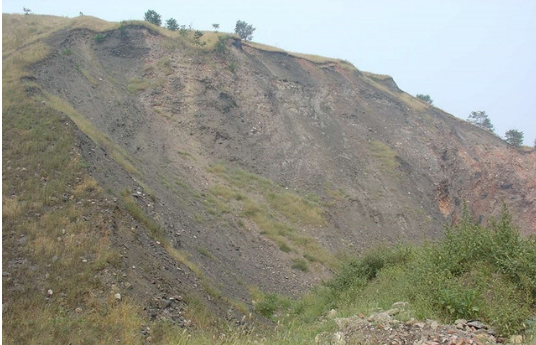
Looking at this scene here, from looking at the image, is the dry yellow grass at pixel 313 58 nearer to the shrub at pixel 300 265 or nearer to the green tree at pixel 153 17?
the green tree at pixel 153 17

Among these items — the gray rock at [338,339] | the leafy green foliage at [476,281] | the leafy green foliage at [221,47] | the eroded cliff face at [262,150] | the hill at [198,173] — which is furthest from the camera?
the leafy green foliage at [221,47]

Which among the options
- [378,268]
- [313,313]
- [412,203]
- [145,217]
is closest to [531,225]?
[412,203]

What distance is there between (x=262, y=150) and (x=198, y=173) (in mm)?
5016

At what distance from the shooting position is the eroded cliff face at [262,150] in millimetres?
16266

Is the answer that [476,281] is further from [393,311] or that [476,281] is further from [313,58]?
[313,58]

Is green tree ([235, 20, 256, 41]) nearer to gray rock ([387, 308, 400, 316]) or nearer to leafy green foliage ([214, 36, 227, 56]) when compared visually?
leafy green foliage ([214, 36, 227, 56])

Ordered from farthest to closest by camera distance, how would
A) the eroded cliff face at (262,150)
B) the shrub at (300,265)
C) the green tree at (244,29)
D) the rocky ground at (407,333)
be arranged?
the green tree at (244,29) < the shrub at (300,265) < the eroded cliff face at (262,150) < the rocky ground at (407,333)

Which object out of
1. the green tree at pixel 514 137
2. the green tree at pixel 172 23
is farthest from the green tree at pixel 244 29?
the green tree at pixel 514 137

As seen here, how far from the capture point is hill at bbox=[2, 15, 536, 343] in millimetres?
8914

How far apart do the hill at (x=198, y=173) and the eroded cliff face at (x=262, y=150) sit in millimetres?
104

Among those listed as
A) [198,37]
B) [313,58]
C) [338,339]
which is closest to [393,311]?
[338,339]

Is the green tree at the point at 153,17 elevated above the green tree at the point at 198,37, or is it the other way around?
the green tree at the point at 153,17

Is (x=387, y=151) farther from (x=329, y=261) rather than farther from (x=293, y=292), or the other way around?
(x=293, y=292)

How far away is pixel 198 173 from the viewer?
67.8 ft
